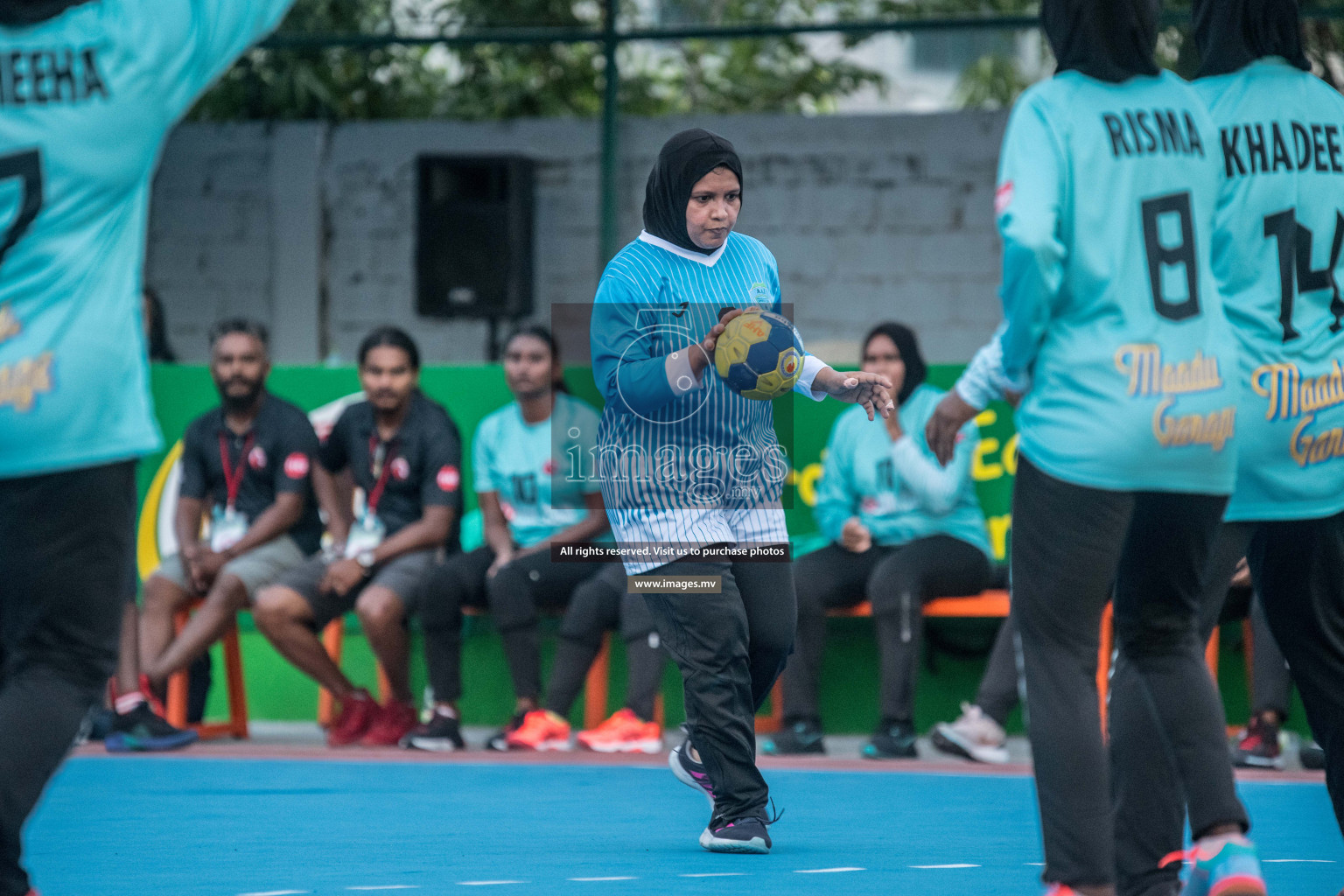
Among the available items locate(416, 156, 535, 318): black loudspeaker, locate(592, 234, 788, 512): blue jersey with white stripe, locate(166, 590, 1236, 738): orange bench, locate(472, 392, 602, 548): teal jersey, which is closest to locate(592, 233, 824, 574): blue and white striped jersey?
locate(592, 234, 788, 512): blue jersey with white stripe

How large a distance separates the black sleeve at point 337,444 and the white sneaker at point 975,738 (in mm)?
3187

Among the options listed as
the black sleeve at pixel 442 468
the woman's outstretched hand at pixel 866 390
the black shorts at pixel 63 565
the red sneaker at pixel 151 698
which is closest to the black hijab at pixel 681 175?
the woman's outstretched hand at pixel 866 390

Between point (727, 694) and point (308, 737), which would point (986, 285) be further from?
point (727, 694)

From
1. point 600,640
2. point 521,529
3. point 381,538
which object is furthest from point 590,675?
point 381,538

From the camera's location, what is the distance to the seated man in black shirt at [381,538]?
7.62 meters

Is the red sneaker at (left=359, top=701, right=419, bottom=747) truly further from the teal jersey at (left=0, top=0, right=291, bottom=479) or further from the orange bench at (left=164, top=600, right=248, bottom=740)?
the teal jersey at (left=0, top=0, right=291, bottom=479)

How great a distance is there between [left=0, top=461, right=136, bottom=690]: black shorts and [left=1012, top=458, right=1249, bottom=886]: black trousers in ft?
5.77

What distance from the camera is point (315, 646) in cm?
767

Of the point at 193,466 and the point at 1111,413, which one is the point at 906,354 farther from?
the point at 1111,413

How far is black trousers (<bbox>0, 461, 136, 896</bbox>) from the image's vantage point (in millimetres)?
2900

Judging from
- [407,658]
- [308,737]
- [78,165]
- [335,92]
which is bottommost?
[308,737]

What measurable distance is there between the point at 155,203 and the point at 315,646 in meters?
6.87

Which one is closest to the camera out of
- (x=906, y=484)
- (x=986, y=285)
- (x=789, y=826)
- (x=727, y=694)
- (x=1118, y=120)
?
(x=1118, y=120)

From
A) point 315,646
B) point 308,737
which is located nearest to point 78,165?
point 315,646
